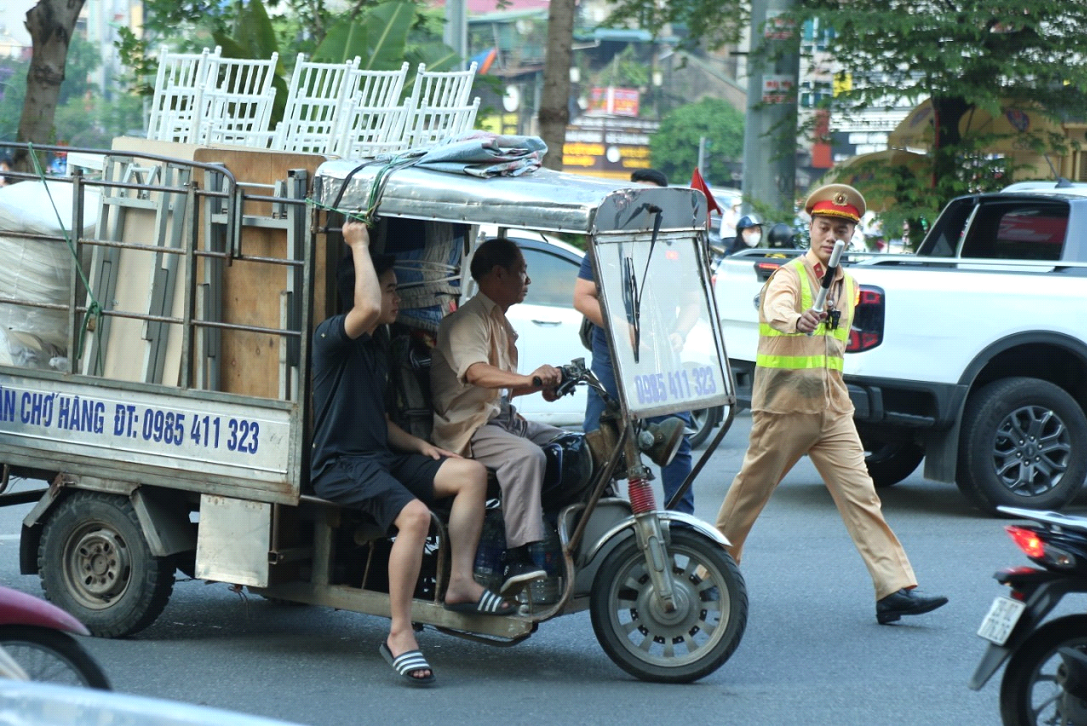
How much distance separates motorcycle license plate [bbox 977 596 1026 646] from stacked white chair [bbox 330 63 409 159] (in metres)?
3.85

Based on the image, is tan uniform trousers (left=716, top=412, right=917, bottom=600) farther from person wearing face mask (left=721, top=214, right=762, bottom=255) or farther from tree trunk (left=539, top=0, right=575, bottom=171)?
tree trunk (left=539, top=0, right=575, bottom=171)

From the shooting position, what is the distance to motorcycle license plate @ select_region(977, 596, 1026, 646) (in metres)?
4.19

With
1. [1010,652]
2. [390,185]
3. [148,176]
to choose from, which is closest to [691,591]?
[1010,652]

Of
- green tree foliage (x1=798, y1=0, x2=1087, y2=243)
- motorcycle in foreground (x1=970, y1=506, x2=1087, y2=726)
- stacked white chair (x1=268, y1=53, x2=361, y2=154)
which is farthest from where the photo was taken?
green tree foliage (x1=798, y1=0, x2=1087, y2=243)

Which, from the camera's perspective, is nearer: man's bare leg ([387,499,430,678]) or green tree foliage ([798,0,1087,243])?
man's bare leg ([387,499,430,678])

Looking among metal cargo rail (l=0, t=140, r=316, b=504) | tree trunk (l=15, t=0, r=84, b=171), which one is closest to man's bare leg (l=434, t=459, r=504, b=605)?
metal cargo rail (l=0, t=140, r=316, b=504)

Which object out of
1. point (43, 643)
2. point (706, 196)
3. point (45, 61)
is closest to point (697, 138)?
point (45, 61)

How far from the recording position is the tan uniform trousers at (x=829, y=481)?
6273 mm

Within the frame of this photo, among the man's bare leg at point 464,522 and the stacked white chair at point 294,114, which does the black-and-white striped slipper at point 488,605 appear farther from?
the stacked white chair at point 294,114

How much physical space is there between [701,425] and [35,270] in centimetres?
615

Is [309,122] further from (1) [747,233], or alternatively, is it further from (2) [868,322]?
(1) [747,233]

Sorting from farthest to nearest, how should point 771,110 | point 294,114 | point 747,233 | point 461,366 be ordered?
point 771,110 → point 747,233 → point 294,114 → point 461,366

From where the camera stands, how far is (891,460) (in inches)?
384

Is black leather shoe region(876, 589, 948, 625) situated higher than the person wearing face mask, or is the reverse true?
the person wearing face mask
